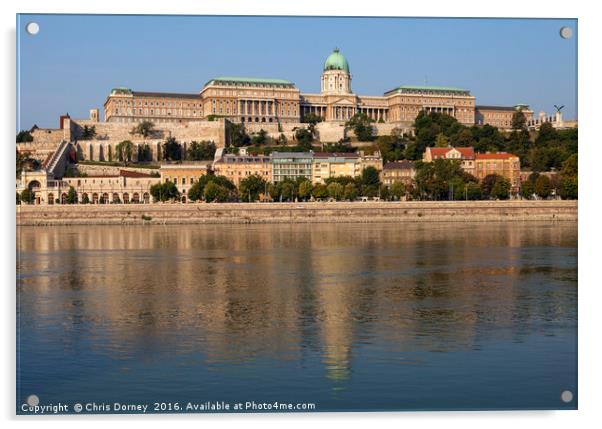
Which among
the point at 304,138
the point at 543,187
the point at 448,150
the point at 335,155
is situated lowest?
the point at 543,187

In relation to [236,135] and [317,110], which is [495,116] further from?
[236,135]

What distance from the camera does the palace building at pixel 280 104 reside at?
6438cm

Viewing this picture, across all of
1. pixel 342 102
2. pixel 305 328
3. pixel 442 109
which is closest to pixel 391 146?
pixel 442 109

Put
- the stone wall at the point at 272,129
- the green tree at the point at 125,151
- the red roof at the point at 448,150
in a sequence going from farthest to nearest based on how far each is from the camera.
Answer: the stone wall at the point at 272,129 → the green tree at the point at 125,151 → the red roof at the point at 448,150

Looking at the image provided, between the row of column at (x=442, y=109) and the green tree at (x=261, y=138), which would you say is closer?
the green tree at (x=261, y=138)

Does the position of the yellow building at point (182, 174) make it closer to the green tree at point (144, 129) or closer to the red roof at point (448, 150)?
the green tree at point (144, 129)

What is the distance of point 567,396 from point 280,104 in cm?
6075

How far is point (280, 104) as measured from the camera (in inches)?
2621

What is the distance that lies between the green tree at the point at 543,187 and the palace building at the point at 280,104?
2496cm

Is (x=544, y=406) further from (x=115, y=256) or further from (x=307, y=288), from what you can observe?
(x=115, y=256)

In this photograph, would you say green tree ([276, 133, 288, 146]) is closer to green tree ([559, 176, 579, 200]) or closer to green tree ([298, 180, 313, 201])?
green tree ([298, 180, 313, 201])

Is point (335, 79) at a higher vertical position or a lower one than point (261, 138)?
higher

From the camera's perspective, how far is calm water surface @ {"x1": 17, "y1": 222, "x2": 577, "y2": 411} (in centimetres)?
775

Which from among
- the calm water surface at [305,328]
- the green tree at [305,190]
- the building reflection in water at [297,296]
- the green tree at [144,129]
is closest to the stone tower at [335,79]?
the green tree at [144,129]
